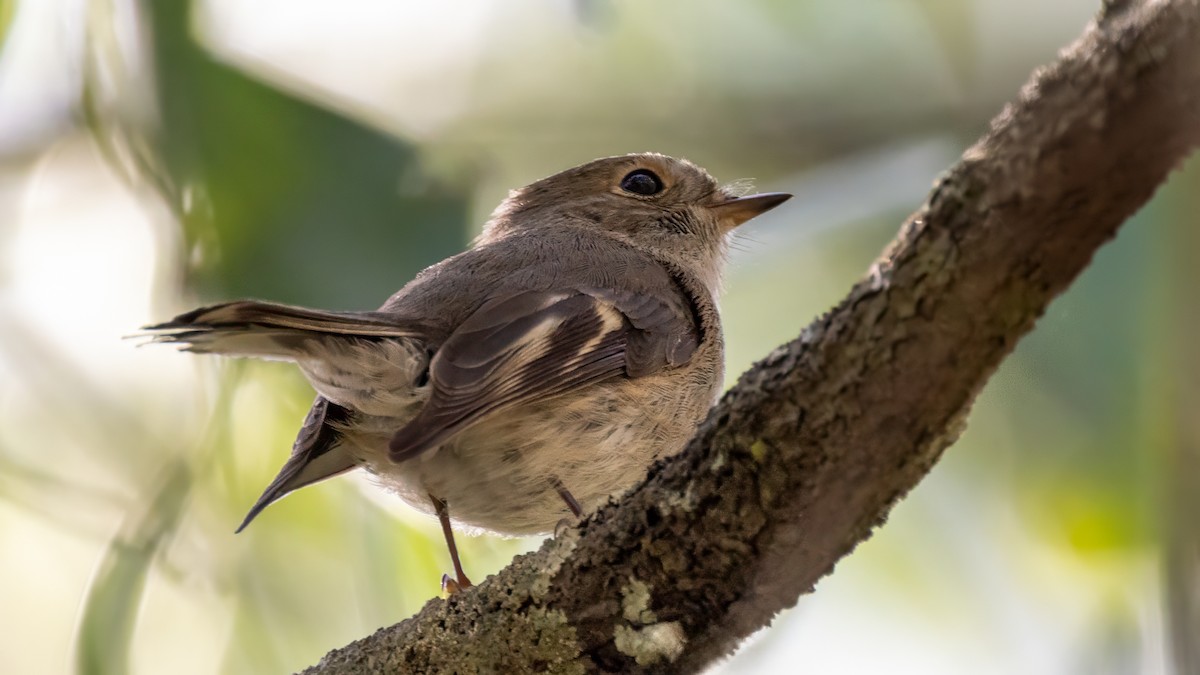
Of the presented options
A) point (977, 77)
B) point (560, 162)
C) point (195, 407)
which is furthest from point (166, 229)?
point (977, 77)

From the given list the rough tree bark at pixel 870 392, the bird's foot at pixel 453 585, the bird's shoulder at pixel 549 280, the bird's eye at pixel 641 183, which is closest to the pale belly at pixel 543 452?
the bird's foot at pixel 453 585

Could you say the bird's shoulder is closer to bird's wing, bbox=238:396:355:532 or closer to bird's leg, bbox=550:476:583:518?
bird's wing, bbox=238:396:355:532

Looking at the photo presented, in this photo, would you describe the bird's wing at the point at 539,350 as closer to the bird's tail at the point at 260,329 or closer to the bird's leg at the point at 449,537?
the bird's tail at the point at 260,329

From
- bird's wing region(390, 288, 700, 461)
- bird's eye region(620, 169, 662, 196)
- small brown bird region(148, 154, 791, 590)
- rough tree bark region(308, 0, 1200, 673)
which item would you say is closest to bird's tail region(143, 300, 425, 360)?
small brown bird region(148, 154, 791, 590)

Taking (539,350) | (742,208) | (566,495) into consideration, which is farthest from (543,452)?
(742,208)

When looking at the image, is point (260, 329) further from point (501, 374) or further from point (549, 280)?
point (549, 280)

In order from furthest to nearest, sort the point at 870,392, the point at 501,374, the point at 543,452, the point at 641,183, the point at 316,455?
the point at 641,183 → the point at 316,455 → the point at 543,452 → the point at 501,374 → the point at 870,392
